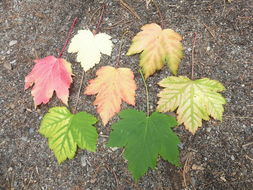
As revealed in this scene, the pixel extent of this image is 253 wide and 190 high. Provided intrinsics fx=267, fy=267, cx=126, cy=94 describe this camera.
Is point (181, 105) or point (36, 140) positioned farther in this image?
point (36, 140)

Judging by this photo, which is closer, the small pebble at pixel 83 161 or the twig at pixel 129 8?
the small pebble at pixel 83 161

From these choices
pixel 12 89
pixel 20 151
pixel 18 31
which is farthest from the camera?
pixel 18 31

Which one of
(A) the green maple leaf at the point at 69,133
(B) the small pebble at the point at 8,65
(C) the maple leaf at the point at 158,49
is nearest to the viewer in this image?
(A) the green maple leaf at the point at 69,133

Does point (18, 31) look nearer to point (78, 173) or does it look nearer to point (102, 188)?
point (78, 173)

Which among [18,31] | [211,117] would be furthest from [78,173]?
[18,31]

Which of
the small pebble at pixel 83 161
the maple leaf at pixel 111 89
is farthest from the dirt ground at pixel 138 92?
the maple leaf at pixel 111 89

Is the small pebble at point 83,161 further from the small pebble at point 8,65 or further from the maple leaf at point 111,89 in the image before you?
the small pebble at point 8,65
